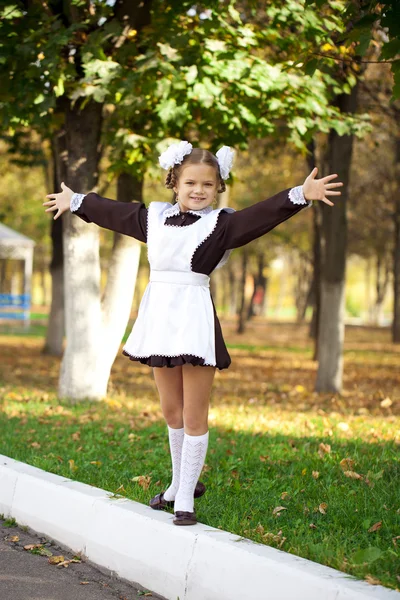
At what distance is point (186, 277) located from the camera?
453cm

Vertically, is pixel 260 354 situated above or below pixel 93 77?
below

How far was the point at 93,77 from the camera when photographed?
8883 millimetres

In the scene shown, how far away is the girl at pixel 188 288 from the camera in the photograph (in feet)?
14.5

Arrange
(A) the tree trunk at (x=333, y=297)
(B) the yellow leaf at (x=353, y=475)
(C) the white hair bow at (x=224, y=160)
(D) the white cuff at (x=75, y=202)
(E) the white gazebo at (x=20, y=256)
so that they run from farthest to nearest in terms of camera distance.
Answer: (E) the white gazebo at (x=20, y=256), (A) the tree trunk at (x=333, y=297), (B) the yellow leaf at (x=353, y=475), (D) the white cuff at (x=75, y=202), (C) the white hair bow at (x=224, y=160)

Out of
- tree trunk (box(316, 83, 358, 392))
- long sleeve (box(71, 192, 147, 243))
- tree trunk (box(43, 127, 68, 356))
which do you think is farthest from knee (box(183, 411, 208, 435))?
tree trunk (box(43, 127, 68, 356))

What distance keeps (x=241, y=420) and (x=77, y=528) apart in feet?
14.9

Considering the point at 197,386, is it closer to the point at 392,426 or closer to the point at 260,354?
the point at 392,426

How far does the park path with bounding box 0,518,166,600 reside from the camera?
3.99 m

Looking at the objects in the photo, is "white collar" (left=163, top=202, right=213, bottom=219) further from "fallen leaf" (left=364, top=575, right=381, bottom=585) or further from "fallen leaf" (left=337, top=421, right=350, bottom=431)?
"fallen leaf" (left=337, top=421, right=350, bottom=431)

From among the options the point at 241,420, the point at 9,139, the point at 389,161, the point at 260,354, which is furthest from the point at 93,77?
the point at 389,161

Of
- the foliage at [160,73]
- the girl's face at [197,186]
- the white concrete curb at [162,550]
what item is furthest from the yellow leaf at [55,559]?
the foliage at [160,73]

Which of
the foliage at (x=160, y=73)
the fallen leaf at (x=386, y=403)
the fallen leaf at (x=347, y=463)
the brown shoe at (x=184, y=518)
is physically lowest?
the fallen leaf at (x=386, y=403)

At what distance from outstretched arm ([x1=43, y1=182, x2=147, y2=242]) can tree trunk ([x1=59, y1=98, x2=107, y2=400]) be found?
17.2 feet

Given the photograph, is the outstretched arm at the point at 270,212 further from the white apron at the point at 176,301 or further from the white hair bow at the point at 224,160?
the white hair bow at the point at 224,160
